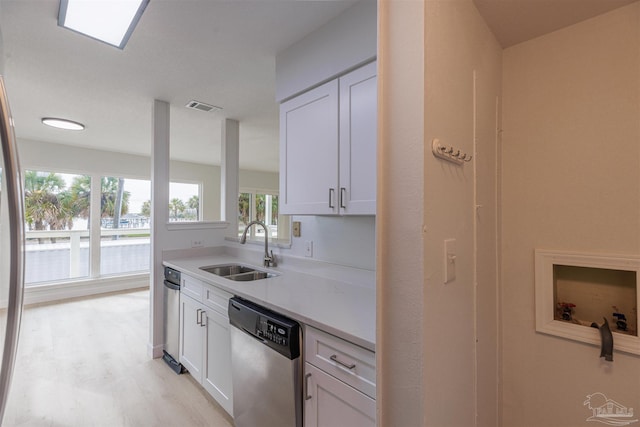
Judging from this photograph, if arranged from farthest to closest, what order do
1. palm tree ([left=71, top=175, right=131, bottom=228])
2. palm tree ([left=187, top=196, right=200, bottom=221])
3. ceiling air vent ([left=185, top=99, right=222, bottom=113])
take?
palm tree ([left=187, top=196, right=200, bottom=221])
palm tree ([left=71, top=175, right=131, bottom=228])
ceiling air vent ([left=185, top=99, right=222, bottom=113])

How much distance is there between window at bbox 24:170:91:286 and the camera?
4.46 metres

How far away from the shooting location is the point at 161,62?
2203mm

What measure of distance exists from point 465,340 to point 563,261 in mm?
652

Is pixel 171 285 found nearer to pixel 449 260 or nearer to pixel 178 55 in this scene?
pixel 178 55

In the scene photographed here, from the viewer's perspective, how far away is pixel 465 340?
111 cm

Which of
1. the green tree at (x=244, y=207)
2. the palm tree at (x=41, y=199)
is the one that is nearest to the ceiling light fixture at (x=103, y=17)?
the palm tree at (x=41, y=199)

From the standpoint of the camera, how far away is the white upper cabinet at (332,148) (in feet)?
4.91

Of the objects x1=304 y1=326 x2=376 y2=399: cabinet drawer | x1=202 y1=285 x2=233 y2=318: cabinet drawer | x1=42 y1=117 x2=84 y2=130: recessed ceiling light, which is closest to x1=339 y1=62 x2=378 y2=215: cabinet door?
x1=304 y1=326 x2=376 y2=399: cabinet drawer

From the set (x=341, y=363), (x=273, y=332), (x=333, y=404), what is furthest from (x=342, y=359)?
(x=273, y=332)

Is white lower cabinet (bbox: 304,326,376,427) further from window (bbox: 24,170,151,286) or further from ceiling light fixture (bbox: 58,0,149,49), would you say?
window (bbox: 24,170,151,286)

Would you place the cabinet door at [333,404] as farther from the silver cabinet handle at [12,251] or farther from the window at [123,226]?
the window at [123,226]

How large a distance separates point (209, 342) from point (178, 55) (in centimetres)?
201

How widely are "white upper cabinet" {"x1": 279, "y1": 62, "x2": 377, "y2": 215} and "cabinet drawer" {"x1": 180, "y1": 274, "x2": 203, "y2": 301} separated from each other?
858 mm

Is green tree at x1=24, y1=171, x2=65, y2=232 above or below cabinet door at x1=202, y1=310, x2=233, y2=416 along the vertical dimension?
above
